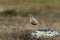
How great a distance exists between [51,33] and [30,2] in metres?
31.7

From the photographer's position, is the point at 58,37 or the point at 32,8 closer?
the point at 58,37

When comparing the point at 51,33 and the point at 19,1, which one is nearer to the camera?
the point at 51,33

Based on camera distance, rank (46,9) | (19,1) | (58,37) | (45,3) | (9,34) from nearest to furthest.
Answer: (58,37) < (9,34) < (46,9) < (45,3) < (19,1)

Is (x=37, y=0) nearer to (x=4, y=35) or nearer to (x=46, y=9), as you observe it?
(x=46, y=9)

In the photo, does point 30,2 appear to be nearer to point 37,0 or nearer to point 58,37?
point 37,0

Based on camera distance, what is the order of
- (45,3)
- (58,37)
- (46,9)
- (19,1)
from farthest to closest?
(19,1) → (45,3) → (46,9) → (58,37)

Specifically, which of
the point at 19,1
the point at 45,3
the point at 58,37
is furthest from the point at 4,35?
the point at 19,1

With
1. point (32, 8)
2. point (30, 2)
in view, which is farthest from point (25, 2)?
point (32, 8)

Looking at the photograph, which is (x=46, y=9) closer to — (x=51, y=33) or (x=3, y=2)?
(x=3, y=2)

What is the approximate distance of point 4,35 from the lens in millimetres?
14727

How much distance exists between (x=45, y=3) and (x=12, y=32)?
29747 millimetres

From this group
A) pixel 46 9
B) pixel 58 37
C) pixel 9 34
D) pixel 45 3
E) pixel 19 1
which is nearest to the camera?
pixel 58 37

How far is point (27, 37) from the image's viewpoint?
14.1m

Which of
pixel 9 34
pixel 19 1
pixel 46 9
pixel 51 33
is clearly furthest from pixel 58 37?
pixel 19 1
